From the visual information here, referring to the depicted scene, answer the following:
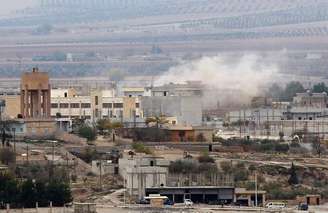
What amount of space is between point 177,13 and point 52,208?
92645 millimetres

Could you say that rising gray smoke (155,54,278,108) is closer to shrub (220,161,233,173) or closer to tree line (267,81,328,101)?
tree line (267,81,328,101)

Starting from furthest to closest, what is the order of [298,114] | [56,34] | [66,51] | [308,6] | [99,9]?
[99,9] < [308,6] < [56,34] < [66,51] < [298,114]

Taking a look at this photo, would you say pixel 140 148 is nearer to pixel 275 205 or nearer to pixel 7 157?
pixel 7 157

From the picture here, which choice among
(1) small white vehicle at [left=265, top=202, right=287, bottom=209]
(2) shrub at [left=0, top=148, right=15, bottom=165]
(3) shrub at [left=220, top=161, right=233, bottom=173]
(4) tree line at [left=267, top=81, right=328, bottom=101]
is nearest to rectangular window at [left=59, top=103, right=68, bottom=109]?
(4) tree line at [left=267, top=81, right=328, bottom=101]

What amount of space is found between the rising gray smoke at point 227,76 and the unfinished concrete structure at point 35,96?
10954 millimetres

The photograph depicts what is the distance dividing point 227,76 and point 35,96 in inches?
591

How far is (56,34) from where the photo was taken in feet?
386

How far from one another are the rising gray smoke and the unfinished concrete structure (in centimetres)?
1095

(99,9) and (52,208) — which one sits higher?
(99,9)

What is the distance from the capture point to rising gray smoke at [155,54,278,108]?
66812 millimetres

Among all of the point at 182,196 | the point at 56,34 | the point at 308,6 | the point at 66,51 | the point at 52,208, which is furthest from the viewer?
the point at 308,6

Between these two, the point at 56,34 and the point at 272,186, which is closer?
the point at 272,186

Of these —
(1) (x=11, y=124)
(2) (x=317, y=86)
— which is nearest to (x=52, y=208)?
(1) (x=11, y=124)

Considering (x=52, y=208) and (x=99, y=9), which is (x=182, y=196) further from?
(x=99, y=9)
